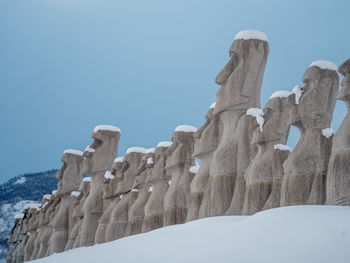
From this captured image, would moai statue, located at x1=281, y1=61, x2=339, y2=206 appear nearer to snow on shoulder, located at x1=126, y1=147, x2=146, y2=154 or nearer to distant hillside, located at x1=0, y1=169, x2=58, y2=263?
snow on shoulder, located at x1=126, y1=147, x2=146, y2=154

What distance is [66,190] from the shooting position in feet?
48.2

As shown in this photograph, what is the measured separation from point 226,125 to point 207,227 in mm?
2855

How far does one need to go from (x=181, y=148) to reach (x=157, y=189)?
1140 mm

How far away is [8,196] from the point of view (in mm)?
55875

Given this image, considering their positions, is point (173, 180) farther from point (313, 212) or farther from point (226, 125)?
point (313, 212)

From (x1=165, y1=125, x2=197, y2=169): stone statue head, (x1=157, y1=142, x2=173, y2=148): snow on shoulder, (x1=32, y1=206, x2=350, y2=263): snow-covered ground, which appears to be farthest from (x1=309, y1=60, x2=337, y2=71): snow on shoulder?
(x1=157, y1=142, x2=173, y2=148): snow on shoulder

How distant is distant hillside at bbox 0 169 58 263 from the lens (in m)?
49.2

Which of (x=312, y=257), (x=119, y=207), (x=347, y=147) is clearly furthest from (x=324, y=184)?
(x=119, y=207)

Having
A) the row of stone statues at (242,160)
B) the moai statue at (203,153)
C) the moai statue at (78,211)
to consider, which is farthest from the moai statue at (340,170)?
the moai statue at (78,211)

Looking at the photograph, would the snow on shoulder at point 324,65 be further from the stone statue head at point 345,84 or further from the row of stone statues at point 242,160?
the stone statue head at point 345,84

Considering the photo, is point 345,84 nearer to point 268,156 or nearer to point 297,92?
point 297,92

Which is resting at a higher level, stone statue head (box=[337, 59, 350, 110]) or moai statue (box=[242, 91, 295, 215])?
stone statue head (box=[337, 59, 350, 110])

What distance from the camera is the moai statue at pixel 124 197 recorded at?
10508mm

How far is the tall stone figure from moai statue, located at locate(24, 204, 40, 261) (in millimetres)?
4300
